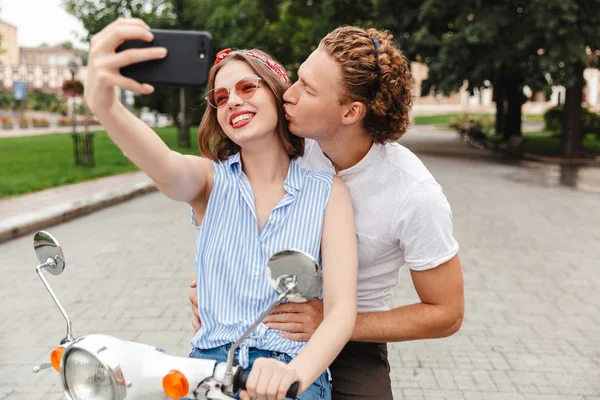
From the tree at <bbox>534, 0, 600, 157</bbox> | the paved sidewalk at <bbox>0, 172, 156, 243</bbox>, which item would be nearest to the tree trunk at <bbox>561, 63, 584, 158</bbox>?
the tree at <bbox>534, 0, 600, 157</bbox>

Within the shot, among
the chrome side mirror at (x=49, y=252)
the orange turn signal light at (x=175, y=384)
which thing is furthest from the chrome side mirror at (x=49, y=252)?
the orange turn signal light at (x=175, y=384)

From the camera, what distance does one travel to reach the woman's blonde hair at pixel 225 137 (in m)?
2.08

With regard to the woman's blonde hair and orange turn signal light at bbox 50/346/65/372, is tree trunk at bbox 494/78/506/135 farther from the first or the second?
orange turn signal light at bbox 50/346/65/372

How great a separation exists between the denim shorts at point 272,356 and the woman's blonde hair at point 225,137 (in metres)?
0.65

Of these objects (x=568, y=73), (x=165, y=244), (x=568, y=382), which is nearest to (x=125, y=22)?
(x=568, y=382)

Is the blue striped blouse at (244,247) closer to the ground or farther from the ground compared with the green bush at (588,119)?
farther from the ground

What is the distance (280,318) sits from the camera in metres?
2.00

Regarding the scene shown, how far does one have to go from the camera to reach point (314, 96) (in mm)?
2137

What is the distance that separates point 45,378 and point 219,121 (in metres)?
2.94

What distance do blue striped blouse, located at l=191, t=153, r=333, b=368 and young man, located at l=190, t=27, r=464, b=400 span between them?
11 cm

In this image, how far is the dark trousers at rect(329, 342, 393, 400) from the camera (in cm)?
236

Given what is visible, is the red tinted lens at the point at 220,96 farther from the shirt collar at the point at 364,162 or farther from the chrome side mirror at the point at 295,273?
the chrome side mirror at the point at 295,273

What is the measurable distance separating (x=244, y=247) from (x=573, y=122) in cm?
2221

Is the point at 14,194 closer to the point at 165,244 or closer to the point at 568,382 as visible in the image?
the point at 165,244
